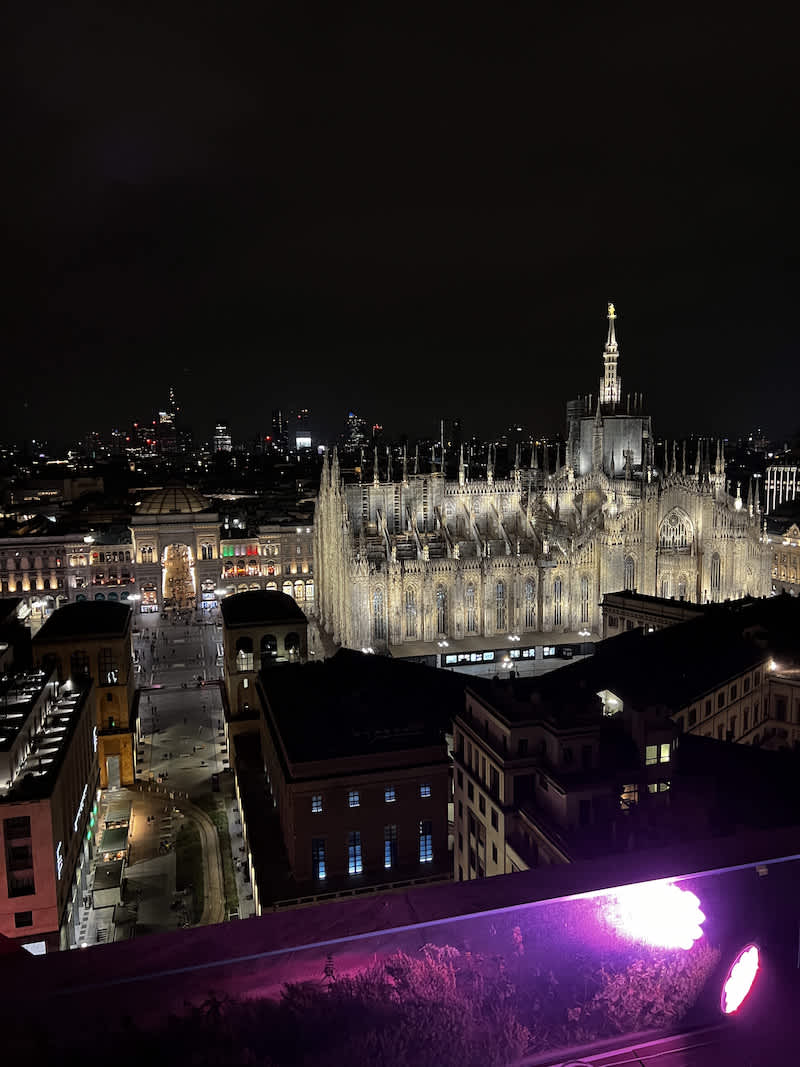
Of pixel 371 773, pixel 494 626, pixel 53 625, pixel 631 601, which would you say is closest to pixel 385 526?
pixel 494 626

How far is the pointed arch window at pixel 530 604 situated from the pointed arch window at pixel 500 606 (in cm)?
212

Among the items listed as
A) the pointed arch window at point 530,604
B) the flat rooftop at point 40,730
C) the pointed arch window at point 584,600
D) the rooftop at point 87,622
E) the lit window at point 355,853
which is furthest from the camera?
the pointed arch window at point 584,600

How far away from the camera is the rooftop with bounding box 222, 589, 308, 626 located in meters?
53.1

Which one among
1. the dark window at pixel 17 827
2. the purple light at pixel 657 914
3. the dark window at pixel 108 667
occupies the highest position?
the purple light at pixel 657 914

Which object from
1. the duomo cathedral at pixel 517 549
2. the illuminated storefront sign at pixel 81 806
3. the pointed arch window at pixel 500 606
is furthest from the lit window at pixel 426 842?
the pointed arch window at pixel 500 606

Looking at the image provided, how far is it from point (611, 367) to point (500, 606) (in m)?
33.1

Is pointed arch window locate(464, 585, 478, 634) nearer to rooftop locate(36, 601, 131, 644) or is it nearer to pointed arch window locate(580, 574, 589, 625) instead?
pointed arch window locate(580, 574, 589, 625)

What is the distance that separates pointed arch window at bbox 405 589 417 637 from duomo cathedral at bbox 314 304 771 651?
0.08 m

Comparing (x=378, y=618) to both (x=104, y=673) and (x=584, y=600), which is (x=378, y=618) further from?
(x=104, y=673)

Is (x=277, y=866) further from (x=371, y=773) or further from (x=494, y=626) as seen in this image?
(x=494, y=626)

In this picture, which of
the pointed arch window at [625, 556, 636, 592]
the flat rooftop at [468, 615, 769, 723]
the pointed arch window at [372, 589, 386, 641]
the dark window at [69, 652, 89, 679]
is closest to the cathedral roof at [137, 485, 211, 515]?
the pointed arch window at [372, 589, 386, 641]

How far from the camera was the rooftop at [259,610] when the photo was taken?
174 ft

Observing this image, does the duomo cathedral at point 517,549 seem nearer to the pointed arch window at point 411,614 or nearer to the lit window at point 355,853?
the pointed arch window at point 411,614

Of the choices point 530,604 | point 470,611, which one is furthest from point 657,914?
point 530,604
